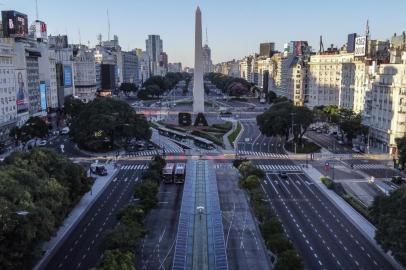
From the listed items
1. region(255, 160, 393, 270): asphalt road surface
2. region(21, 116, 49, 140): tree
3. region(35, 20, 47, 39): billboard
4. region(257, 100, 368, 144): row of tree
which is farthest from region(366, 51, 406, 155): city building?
region(35, 20, 47, 39): billboard

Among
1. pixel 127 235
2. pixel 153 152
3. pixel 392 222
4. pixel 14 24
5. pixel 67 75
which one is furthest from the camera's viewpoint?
pixel 67 75

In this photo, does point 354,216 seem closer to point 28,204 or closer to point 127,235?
point 127,235

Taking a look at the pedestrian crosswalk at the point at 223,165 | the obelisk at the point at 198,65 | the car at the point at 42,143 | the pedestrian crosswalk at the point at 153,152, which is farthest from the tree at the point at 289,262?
the obelisk at the point at 198,65

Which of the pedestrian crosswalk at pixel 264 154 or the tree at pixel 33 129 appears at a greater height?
the tree at pixel 33 129

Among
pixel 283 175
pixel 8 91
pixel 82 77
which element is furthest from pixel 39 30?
pixel 283 175

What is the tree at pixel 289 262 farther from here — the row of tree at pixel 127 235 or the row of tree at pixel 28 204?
the row of tree at pixel 28 204

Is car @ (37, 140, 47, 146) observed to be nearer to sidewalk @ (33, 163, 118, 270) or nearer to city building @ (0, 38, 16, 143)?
city building @ (0, 38, 16, 143)

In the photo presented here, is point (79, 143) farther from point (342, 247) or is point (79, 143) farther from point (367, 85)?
point (367, 85)
